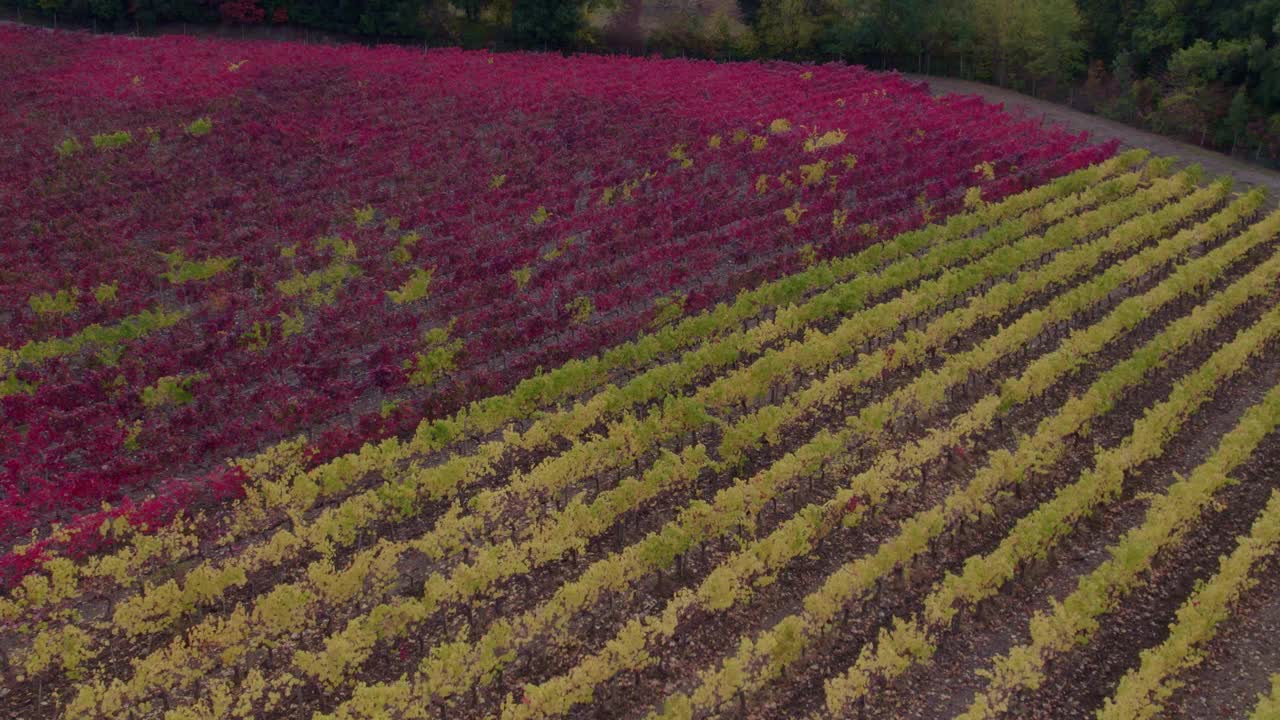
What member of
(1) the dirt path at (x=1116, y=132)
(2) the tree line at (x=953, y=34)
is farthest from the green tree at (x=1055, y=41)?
(1) the dirt path at (x=1116, y=132)

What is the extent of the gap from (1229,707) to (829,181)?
24839 millimetres

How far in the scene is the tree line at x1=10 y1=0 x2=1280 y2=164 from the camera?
141 ft

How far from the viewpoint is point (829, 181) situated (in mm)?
35219

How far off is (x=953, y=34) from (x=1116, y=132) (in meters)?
14.5

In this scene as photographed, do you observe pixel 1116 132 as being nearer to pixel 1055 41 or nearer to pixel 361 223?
pixel 1055 41

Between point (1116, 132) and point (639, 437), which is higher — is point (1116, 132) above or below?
above

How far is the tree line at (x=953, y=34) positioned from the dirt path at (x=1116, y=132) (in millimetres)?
988

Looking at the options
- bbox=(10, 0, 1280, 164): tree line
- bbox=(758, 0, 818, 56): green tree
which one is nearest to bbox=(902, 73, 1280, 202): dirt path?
bbox=(10, 0, 1280, 164): tree line

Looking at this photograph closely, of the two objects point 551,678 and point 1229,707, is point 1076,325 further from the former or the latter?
point 551,678

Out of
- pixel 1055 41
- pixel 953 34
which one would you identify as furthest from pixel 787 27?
pixel 1055 41

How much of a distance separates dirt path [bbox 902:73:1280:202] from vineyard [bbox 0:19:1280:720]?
2.63m

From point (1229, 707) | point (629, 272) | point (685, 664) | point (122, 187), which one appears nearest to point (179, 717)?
point (685, 664)

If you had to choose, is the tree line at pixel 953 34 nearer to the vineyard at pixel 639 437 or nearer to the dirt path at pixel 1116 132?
the dirt path at pixel 1116 132

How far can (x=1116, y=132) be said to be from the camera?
45.2 m
